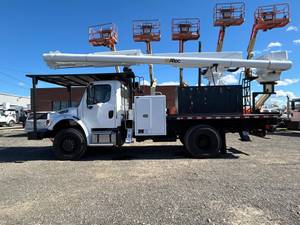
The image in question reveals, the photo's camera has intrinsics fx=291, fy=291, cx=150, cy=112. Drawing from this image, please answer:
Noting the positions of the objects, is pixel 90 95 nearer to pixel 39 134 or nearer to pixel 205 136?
pixel 39 134

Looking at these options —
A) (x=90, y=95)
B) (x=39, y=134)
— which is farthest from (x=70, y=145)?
(x=90, y=95)

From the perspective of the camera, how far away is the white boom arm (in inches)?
421

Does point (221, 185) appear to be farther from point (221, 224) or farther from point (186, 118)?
point (186, 118)

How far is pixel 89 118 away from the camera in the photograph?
10156 mm

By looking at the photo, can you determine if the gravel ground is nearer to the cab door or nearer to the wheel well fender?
the wheel well fender

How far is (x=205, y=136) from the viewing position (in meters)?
10.1

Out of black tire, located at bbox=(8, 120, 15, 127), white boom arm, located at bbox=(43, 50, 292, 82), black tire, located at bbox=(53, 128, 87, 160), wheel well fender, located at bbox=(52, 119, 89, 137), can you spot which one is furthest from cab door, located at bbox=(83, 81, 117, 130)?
black tire, located at bbox=(8, 120, 15, 127)

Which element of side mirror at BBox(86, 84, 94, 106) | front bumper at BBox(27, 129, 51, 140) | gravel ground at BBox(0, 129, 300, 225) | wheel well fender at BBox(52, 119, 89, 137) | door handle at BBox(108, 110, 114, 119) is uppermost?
side mirror at BBox(86, 84, 94, 106)

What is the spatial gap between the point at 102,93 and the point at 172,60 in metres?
2.93

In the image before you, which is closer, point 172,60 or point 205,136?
point 205,136

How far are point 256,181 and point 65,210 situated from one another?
14.1 feet

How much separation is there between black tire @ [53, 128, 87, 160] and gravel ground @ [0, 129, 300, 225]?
35 centimetres

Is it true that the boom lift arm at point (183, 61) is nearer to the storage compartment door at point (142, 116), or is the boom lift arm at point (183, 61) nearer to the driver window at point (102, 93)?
the driver window at point (102, 93)

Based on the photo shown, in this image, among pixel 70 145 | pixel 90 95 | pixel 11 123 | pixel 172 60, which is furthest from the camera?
pixel 11 123
